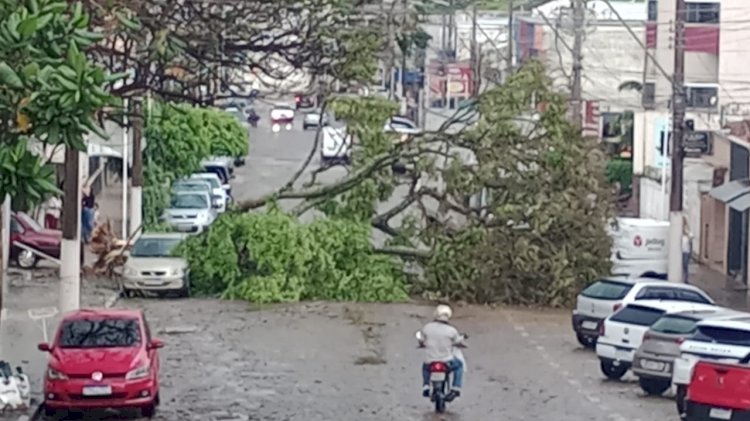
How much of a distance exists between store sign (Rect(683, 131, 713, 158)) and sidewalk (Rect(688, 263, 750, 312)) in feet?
11.3

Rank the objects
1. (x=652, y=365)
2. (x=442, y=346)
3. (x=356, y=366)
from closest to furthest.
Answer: (x=442, y=346) < (x=652, y=365) < (x=356, y=366)

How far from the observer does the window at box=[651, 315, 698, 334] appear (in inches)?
976

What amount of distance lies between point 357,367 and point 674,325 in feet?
18.9

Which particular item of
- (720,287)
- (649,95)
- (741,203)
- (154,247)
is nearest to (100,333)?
(154,247)

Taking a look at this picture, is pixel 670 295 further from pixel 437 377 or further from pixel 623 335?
pixel 437 377

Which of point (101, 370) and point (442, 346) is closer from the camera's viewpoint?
point (101, 370)

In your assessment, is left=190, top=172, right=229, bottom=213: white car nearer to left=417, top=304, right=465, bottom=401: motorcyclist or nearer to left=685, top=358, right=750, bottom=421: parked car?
left=417, top=304, right=465, bottom=401: motorcyclist

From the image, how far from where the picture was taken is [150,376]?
22594mm

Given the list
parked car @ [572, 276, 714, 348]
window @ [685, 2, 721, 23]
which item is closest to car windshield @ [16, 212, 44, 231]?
parked car @ [572, 276, 714, 348]

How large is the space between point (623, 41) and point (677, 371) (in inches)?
2221

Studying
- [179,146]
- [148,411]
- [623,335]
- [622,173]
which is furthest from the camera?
[622,173]

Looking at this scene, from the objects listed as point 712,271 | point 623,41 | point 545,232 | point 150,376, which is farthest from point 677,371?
point 623,41

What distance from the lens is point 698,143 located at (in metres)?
44.7

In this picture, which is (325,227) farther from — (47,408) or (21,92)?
(21,92)
